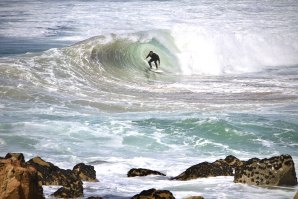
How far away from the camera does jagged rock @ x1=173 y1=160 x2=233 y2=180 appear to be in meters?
9.88

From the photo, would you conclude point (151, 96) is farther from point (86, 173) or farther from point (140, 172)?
point (86, 173)

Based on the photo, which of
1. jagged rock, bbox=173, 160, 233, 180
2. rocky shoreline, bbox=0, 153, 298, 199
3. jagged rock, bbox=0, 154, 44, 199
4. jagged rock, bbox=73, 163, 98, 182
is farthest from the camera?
jagged rock, bbox=173, 160, 233, 180

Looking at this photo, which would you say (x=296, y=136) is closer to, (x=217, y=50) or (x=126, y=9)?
(x=217, y=50)

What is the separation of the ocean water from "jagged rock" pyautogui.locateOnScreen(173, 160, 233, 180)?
0.87ft

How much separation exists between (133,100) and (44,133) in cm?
651

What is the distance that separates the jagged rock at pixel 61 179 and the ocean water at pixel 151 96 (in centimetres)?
19

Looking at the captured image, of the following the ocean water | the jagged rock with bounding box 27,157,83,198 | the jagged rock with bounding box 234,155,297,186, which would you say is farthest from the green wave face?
the jagged rock with bounding box 234,155,297,186

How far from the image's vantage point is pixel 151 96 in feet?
70.4

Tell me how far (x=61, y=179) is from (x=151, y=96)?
12.6 metres

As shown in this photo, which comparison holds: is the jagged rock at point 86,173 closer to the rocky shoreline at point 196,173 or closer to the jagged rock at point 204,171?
the rocky shoreline at point 196,173

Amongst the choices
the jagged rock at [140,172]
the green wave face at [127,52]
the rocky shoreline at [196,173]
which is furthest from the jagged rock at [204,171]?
the green wave face at [127,52]

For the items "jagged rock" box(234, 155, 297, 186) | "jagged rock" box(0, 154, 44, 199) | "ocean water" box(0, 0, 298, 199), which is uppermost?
"ocean water" box(0, 0, 298, 199)

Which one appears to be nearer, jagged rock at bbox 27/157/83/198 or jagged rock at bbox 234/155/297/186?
jagged rock at bbox 27/157/83/198

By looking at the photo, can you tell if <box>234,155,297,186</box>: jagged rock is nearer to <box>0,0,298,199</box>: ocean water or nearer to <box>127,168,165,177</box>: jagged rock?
<box>0,0,298,199</box>: ocean water
